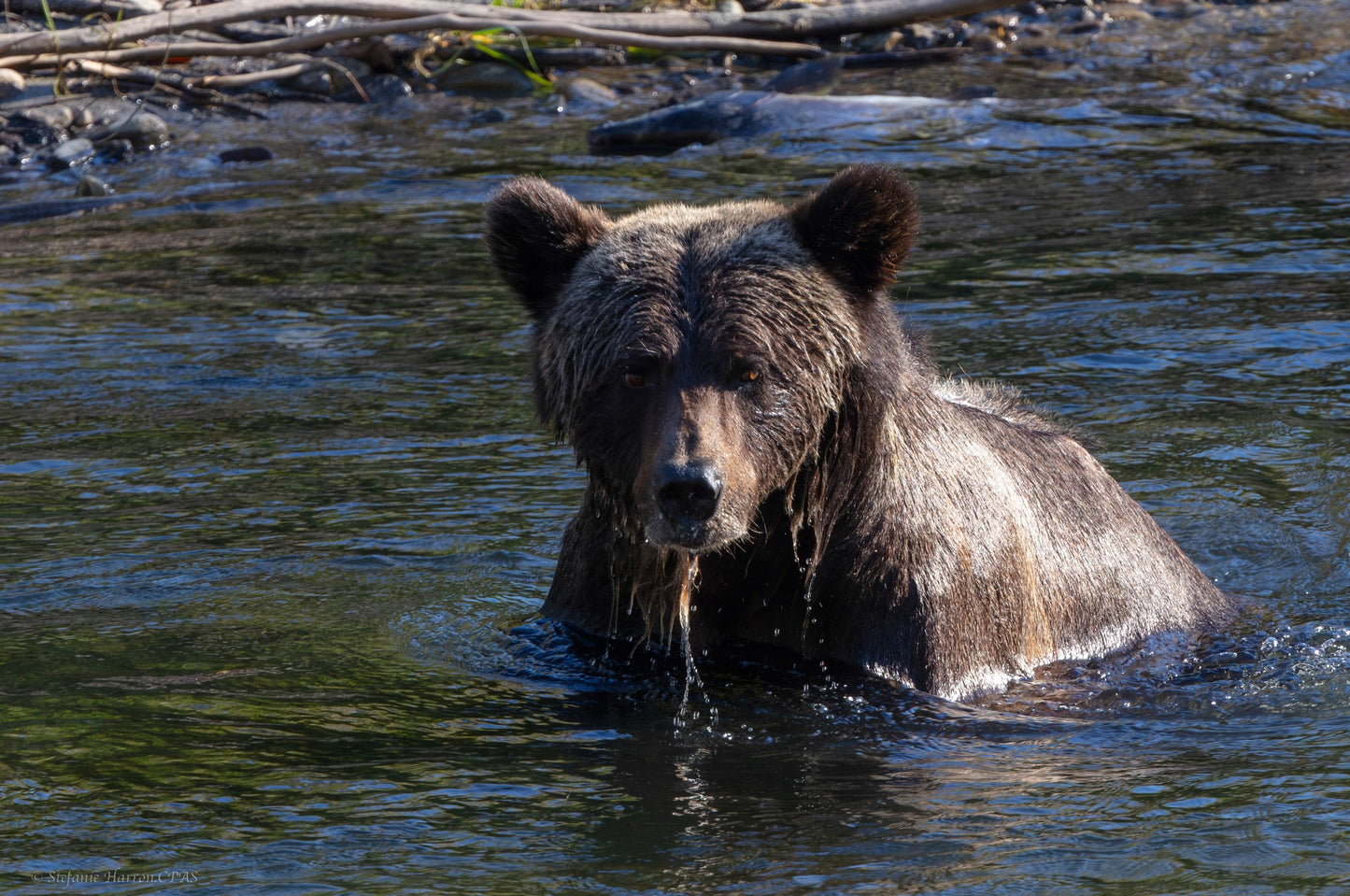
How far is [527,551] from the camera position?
6988 millimetres

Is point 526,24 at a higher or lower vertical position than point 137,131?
higher

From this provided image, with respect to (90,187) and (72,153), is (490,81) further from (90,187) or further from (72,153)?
(90,187)

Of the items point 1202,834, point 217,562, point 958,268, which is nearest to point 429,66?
point 958,268

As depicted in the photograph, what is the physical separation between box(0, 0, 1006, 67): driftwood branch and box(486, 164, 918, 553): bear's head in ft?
32.9

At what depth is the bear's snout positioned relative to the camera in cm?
449

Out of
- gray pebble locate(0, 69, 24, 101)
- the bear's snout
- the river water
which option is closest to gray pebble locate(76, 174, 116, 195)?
the river water

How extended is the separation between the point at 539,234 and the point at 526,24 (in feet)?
35.4

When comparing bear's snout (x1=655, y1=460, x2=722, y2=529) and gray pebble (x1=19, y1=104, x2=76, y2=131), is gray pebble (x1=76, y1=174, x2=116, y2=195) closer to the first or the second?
gray pebble (x1=19, y1=104, x2=76, y2=131)

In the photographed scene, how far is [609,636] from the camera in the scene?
548 cm

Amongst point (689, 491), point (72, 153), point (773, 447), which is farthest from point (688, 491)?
point (72, 153)

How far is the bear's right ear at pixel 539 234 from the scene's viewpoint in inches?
205

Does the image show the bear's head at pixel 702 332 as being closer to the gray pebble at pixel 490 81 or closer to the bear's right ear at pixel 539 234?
the bear's right ear at pixel 539 234

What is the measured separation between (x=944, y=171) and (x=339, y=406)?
20.2ft

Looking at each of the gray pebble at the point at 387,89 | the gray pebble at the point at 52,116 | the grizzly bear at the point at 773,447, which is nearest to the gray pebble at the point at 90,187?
the gray pebble at the point at 52,116
